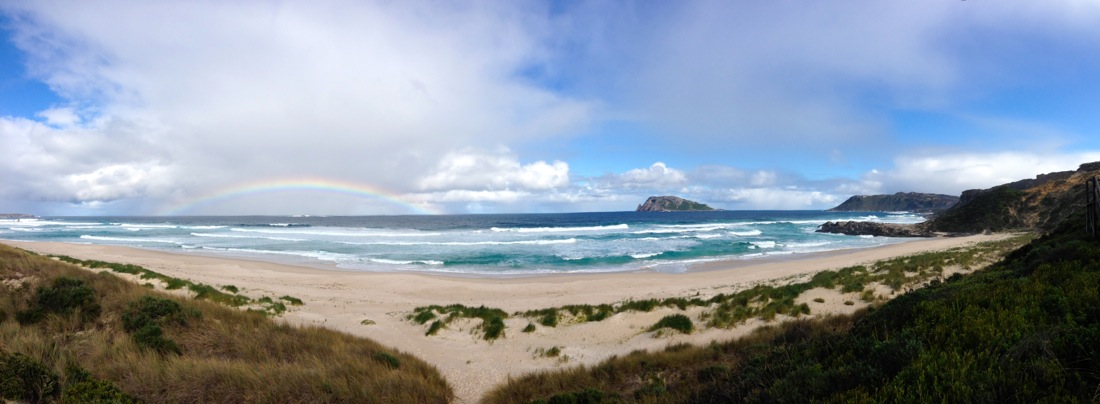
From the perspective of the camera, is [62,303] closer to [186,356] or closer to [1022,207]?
[186,356]

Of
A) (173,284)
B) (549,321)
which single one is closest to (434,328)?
(549,321)

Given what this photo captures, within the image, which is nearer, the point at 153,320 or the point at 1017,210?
the point at 153,320

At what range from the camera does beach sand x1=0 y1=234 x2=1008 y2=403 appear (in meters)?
9.47

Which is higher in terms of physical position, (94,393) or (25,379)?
(25,379)

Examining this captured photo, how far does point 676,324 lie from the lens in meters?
11.0

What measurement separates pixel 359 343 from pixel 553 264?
76.6 feet

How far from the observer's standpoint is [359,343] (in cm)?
851

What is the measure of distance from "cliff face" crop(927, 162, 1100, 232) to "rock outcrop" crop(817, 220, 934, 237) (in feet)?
6.49

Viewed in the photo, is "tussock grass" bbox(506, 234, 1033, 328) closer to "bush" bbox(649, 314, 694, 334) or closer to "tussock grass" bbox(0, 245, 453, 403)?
"bush" bbox(649, 314, 694, 334)

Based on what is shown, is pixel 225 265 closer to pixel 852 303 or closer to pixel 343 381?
pixel 343 381

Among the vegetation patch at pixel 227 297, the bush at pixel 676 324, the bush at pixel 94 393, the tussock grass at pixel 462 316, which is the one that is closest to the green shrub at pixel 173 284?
the vegetation patch at pixel 227 297

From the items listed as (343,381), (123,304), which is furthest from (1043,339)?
(123,304)

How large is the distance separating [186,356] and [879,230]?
216ft

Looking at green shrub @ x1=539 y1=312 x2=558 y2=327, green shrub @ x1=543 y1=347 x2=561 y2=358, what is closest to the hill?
green shrub @ x1=543 y1=347 x2=561 y2=358
